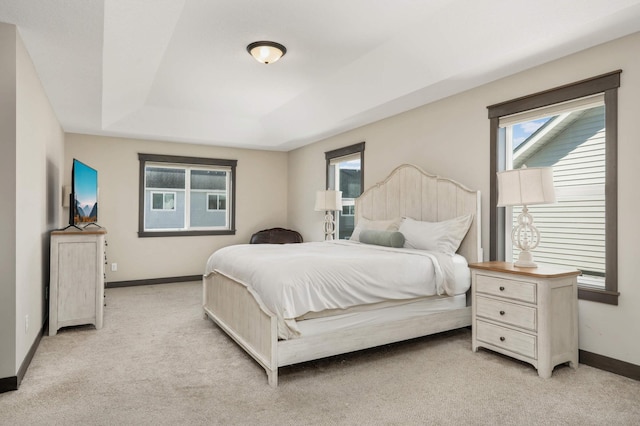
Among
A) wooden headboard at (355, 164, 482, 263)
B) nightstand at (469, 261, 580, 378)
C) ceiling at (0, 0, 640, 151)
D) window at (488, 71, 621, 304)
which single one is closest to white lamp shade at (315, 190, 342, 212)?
wooden headboard at (355, 164, 482, 263)

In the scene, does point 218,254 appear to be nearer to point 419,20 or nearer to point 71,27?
point 71,27

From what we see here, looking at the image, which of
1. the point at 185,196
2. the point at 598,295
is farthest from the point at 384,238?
the point at 185,196

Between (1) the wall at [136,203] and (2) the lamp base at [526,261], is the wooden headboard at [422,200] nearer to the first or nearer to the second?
(2) the lamp base at [526,261]

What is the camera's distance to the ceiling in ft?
8.64

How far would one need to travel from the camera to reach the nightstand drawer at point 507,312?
109 inches

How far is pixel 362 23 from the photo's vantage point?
10.5 feet

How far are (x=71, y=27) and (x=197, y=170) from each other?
4254 mm

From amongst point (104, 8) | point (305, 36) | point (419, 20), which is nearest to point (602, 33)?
point (419, 20)

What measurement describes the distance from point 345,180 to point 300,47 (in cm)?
271

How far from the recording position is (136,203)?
6203 millimetres

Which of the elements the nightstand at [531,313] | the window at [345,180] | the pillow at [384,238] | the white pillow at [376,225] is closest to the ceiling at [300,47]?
the window at [345,180]

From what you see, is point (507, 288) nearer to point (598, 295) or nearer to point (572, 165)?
point (598, 295)

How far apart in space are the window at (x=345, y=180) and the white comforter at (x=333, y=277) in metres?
2.27

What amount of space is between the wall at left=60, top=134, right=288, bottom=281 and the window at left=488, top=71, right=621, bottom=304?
4469mm
